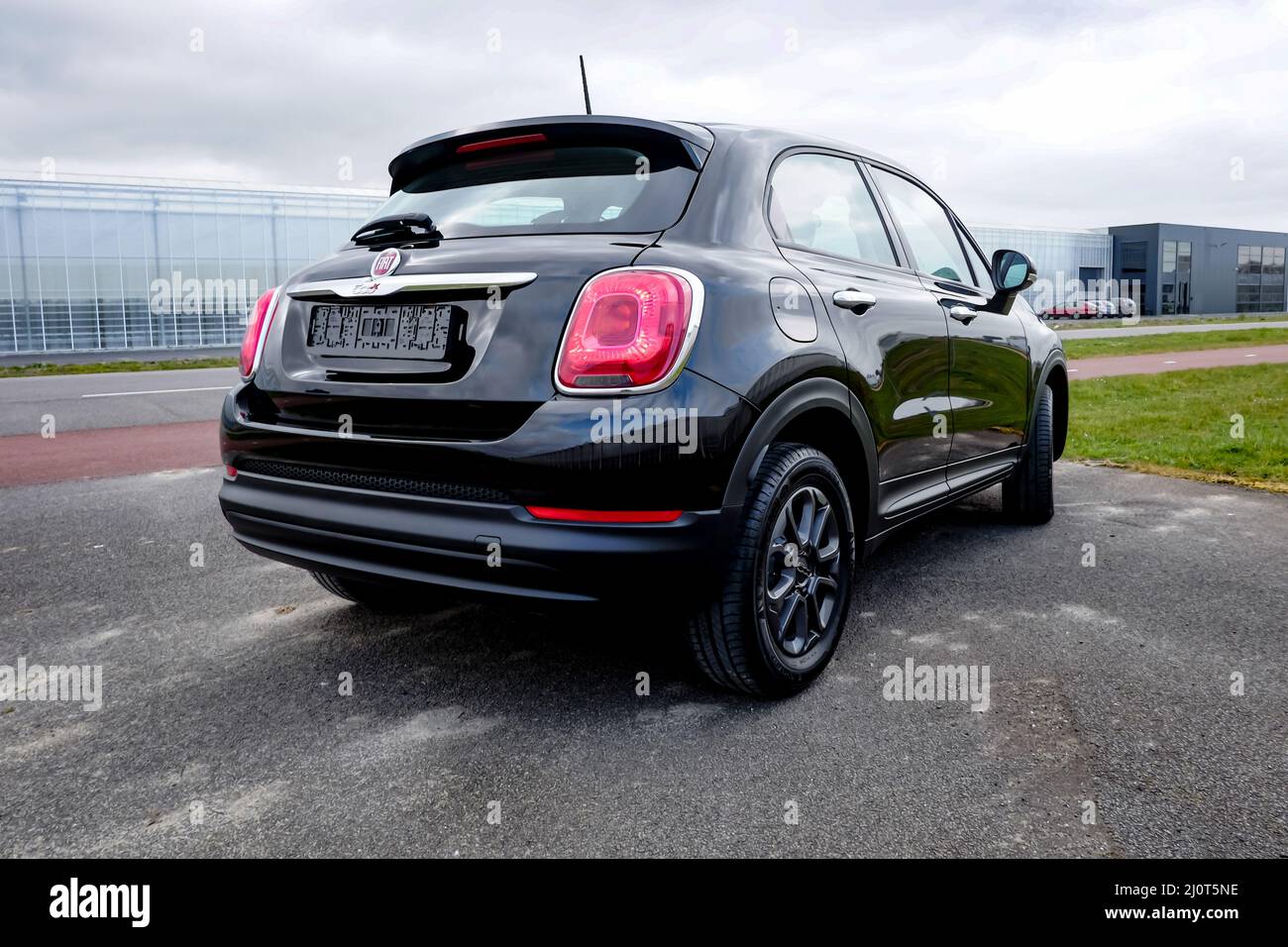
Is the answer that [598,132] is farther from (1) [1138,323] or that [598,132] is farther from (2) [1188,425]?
(1) [1138,323]

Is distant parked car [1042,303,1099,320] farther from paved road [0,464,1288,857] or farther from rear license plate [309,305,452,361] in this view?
rear license plate [309,305,452,361]

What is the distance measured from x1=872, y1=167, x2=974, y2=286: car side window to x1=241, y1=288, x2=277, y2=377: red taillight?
93.3 inches

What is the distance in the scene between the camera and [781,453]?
2855 millimetres

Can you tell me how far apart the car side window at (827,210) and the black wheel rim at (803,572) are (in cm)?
86

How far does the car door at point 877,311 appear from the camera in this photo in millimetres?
3191

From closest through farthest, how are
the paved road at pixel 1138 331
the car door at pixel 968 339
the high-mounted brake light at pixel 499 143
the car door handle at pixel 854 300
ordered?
the high-mounted brake light at pixel 499 143, the car door handle at pixel 854 300, the car door at pixel 968 339, the paved road at pixel 1138 331

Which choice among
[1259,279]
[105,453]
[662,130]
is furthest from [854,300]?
[1259,279]

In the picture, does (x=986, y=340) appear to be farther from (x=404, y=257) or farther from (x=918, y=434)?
(x=404, y=257)

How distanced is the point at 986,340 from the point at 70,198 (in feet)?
96.3

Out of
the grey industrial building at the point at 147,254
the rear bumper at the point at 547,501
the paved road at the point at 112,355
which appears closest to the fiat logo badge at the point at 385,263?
the rear bumper at the point at 547,501

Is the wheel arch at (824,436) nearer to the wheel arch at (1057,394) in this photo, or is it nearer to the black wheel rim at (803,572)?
the black wheel rim at (803,572)

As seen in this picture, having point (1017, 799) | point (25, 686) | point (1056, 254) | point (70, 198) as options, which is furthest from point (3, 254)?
point (1056, 254)

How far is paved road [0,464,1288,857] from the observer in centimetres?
226
